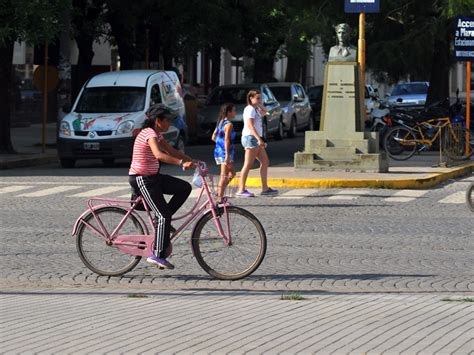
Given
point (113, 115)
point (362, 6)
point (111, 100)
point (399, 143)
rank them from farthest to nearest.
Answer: point (111, 100)
point (399, 143)
point (113, 115)
point (362, 6)

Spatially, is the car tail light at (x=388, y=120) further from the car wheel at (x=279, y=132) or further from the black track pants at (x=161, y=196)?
the black track pants at (x=161, y=196)

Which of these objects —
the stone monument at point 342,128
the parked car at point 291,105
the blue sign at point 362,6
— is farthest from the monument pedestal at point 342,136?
the parked car at point 291,105

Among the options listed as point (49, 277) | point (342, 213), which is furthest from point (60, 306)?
point (342, 213)

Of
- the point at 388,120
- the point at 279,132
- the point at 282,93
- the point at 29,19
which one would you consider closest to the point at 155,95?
the point at 29,19

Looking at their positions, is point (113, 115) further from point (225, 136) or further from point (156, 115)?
point (156, 115)

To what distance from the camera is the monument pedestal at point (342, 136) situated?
22.8 meters

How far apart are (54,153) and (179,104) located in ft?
11.1

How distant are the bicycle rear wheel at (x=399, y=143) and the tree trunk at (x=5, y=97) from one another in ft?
29.3

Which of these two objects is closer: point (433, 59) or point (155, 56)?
point (433, 59)

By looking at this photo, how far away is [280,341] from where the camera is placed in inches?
303

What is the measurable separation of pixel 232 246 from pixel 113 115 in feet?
52.2

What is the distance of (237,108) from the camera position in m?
36.7

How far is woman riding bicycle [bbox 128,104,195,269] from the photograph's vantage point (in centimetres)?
1086

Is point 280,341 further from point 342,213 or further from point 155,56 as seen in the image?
point 155,56
